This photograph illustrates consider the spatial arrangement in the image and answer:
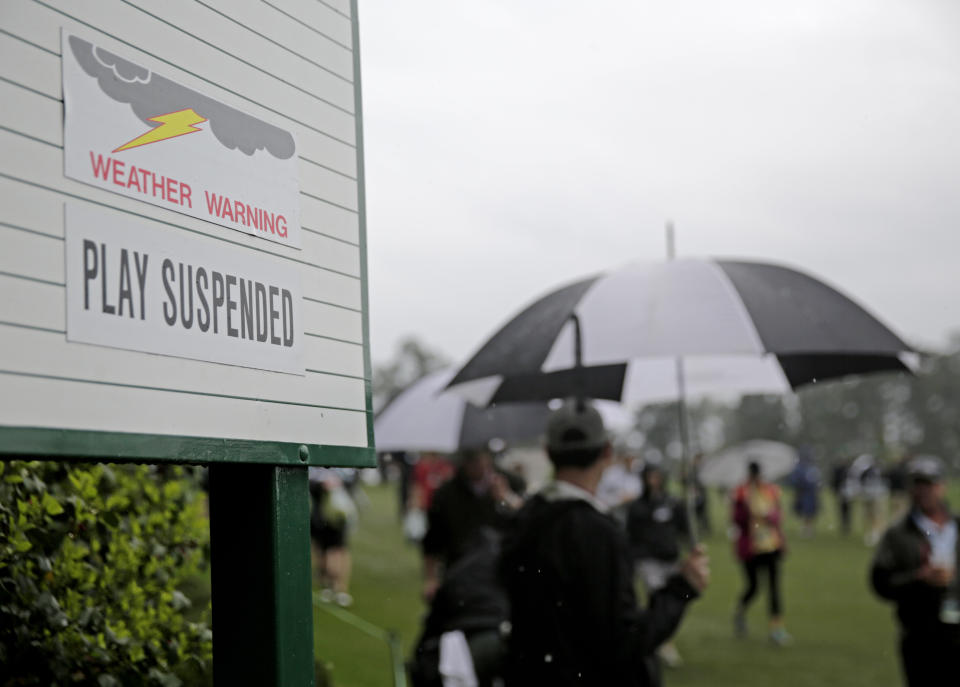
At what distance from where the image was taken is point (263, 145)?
2641 mm

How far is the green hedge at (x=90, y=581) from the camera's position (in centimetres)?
279

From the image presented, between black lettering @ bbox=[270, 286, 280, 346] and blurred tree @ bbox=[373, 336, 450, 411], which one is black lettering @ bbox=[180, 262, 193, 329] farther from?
blurred tree @ bbox=[373, 336, 450, 411]

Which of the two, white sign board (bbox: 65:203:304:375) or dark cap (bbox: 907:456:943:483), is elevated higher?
white sign board (bbox: 65:203:304:375)

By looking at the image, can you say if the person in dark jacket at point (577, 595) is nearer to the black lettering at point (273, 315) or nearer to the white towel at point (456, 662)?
the white towel at point (456, 662)

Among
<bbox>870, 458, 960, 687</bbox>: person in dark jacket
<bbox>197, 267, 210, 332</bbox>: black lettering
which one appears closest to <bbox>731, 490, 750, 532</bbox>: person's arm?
<bbox>870, 458, 960, 687</bbox>: person in dark jacket

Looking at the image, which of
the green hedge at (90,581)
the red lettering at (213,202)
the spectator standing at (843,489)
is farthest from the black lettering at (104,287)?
the spectator standing at (843,489)

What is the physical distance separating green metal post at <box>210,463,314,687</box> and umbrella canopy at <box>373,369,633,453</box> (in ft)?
16.8

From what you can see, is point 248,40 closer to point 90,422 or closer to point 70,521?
point 90,422

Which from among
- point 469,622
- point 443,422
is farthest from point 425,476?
point 469,622

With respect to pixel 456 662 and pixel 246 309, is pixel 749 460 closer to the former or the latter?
pixel 456 662

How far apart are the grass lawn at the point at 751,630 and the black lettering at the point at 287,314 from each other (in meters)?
2.11

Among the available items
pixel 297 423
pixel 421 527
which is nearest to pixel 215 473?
pixel 297 423

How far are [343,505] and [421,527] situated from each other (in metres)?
3.69

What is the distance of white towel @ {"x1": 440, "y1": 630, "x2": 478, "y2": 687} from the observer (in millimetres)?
5133
